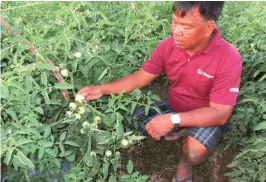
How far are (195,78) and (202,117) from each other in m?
0.19

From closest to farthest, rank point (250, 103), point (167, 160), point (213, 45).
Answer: point (213, 45)
point (250, 103)
point (167, 160)

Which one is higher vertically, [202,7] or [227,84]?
[202,7]

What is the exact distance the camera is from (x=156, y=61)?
167 cm

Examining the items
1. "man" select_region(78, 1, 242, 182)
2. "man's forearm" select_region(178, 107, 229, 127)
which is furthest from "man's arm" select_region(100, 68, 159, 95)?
"man's forearm" select_region(178, 107, 229, 127)

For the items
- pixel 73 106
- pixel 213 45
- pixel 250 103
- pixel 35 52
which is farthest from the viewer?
pixel 250 103

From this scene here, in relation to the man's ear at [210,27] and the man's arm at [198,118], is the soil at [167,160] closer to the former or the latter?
the man's arm at [198,118]

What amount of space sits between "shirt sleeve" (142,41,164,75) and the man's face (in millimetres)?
232

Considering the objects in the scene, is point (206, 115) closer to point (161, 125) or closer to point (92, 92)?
point (161, 125)

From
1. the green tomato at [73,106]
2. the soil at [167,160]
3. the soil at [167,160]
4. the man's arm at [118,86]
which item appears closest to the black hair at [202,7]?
the man's arm at [118,86]

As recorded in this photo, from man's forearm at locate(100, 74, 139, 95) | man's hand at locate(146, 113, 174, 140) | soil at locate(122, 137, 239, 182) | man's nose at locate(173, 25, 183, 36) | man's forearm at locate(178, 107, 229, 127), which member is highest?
man's nose at locate(173, 25, 183, 36)

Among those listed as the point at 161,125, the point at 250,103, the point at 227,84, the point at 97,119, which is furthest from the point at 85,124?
the point at 250,103

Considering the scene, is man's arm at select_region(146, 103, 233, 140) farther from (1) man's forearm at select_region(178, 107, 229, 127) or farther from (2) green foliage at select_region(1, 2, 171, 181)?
(2) green foliage at select_region(1, 2, 171, 181)

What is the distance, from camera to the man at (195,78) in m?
1.37

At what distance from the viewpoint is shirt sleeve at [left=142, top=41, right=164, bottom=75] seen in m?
1.65
